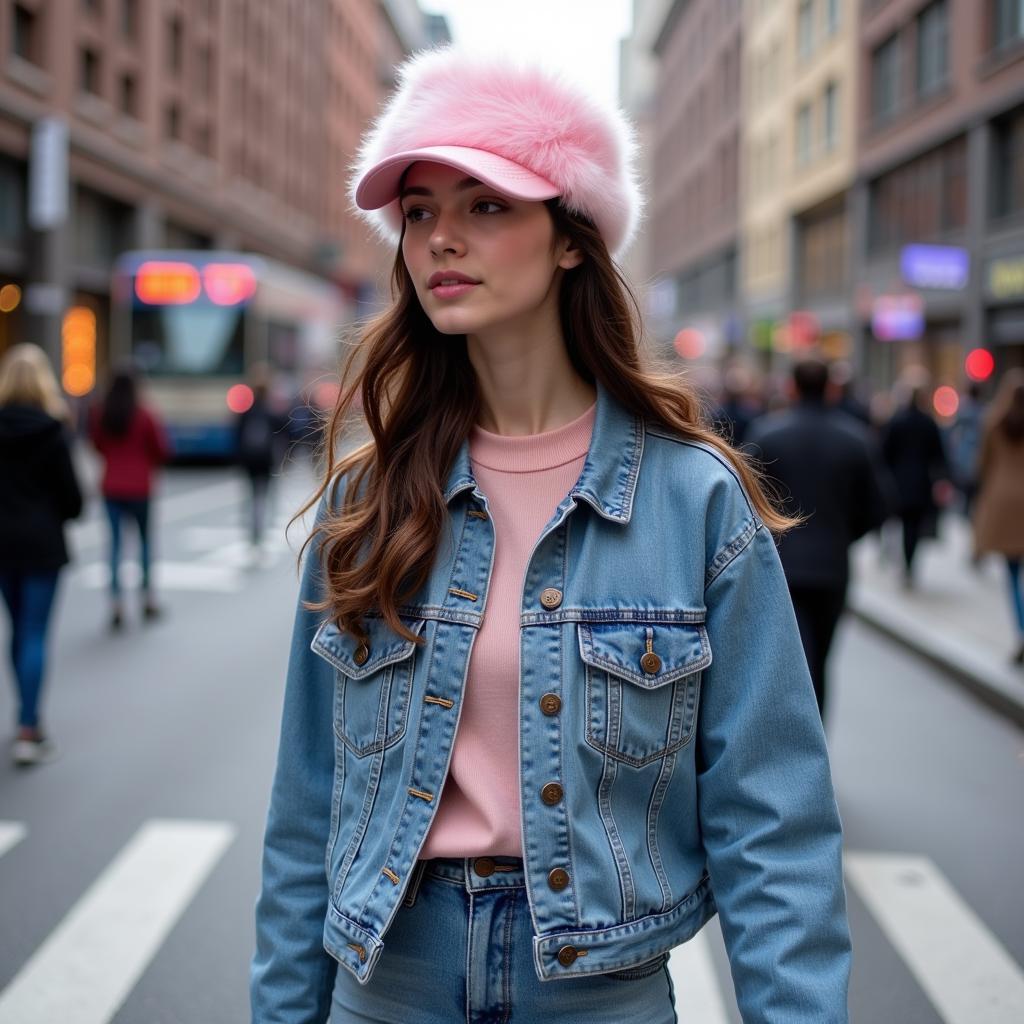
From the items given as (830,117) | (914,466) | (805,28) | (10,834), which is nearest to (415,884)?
(10,834)

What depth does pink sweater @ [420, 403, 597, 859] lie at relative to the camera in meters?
1.80

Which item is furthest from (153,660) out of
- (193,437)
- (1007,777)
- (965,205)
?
(965,205)

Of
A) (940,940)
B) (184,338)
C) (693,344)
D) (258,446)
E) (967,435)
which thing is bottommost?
(940,940)

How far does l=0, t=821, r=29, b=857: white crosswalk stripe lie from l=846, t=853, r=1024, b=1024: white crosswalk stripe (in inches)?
127

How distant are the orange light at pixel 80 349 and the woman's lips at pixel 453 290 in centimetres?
3019

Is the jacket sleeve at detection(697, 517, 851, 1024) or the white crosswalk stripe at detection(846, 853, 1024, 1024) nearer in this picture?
the jacket sleeve at detection(697, 517, 851, 1024)

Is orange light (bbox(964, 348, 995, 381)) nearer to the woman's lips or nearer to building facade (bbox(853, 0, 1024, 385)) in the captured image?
building facade (bbox(853, 0, 1024, 385))

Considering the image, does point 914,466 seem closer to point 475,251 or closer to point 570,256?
point 570,256

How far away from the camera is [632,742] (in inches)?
70.4

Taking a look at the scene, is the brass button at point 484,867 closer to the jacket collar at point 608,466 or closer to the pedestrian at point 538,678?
the pedestrian at point 538,678

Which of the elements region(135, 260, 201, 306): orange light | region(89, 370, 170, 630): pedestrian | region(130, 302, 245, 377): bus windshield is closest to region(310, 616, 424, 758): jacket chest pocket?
region(89, 370, 170, 630): pedestrian

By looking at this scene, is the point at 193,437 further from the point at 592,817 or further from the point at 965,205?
the point at 592,817

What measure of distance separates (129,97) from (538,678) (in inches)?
1384

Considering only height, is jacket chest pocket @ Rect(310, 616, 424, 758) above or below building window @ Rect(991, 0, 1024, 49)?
below
